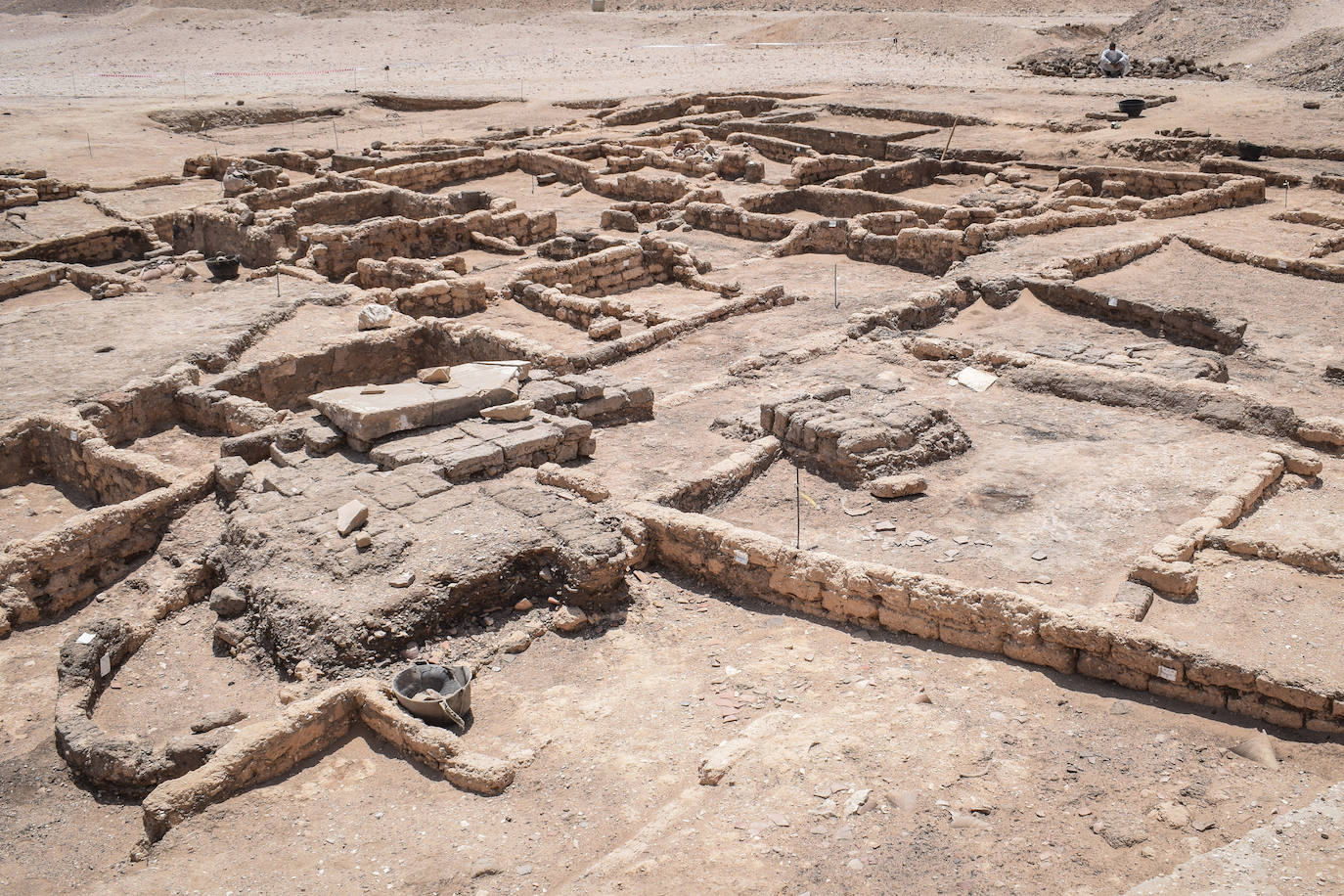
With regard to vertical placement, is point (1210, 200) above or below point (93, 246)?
above

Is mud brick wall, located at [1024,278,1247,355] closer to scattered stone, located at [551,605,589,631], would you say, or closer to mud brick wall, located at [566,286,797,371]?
mud brick wall, located at [566,286,797,371]

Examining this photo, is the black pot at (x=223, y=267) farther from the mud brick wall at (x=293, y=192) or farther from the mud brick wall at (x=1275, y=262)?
the mud brick wall at (x=1275, y=262)

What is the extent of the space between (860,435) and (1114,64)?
29325 millimetres

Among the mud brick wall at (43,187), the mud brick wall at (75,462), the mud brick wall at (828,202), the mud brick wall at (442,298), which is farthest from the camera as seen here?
the mud brick wall at (43,187)

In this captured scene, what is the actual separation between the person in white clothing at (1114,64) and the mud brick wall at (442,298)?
26407 mm

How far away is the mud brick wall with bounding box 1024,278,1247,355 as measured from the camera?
12.6m

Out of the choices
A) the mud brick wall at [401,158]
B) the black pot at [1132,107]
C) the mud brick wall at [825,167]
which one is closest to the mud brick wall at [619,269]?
the mud brick wall at [825,167]

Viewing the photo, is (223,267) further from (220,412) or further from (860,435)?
(860,435)

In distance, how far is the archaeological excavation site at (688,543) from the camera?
5742 mm

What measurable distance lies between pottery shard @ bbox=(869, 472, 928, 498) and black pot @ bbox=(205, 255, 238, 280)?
1248cm

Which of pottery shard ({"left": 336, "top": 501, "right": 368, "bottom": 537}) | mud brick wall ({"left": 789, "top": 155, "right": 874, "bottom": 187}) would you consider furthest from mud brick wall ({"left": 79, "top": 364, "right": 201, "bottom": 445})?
mud brick wall ({"left": 789, "top": 155, "right": 874, "bottom": 187})

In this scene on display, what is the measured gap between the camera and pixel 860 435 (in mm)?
9891

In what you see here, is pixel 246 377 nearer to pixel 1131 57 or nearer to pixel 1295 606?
pixel 1295 606

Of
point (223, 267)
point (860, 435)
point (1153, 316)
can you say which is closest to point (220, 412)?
point (223, 267)
